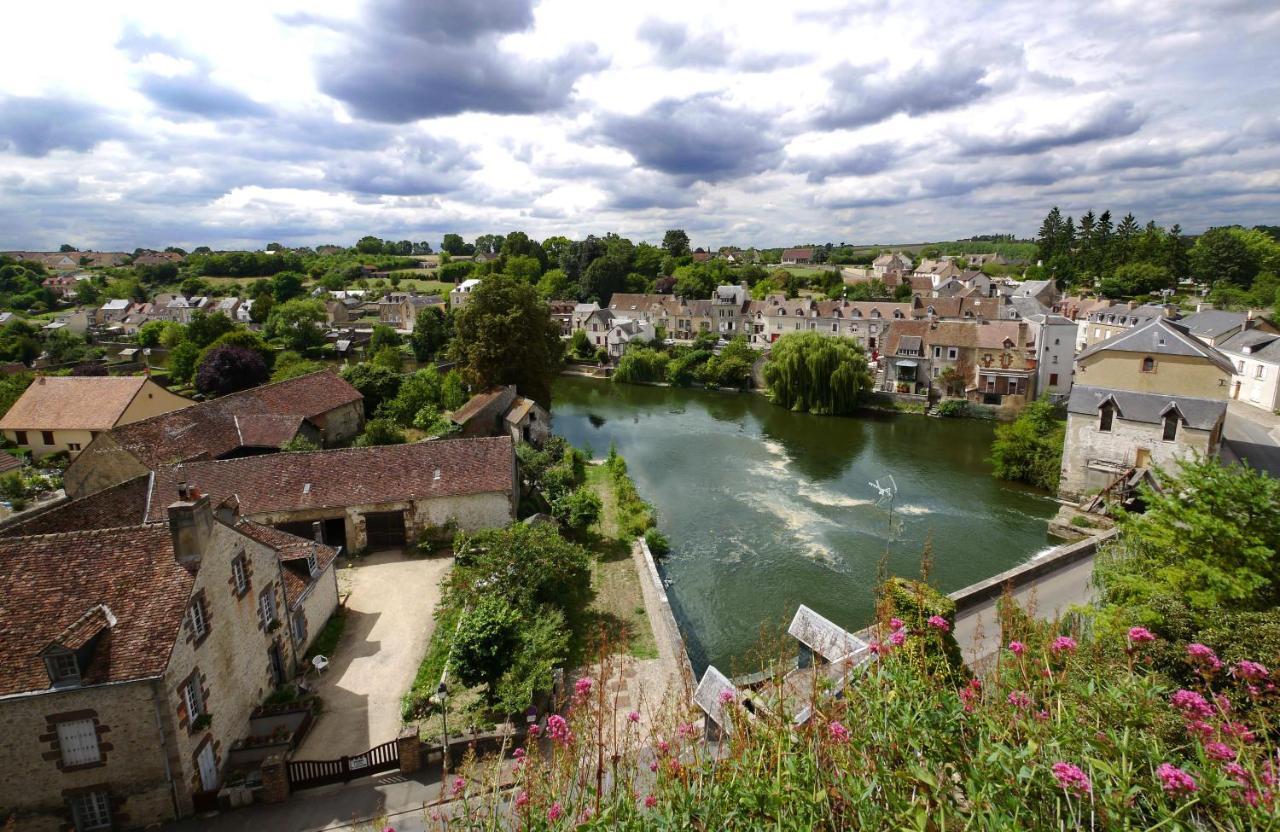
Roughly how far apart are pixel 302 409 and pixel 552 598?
21.1 metres

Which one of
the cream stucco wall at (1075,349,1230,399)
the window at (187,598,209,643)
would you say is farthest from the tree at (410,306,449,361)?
the window at (187,598,209,643)

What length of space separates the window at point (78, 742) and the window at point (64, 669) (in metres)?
0.73

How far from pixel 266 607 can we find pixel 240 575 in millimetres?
1499

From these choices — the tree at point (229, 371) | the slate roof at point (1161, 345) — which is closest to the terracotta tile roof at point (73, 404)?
the tree at point (229, 371)

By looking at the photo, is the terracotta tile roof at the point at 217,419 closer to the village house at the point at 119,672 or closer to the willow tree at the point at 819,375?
the village house at the point at 119,672

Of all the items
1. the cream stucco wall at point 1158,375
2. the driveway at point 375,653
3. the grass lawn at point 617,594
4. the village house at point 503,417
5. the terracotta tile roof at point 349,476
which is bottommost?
the grass lawn at point 617,594

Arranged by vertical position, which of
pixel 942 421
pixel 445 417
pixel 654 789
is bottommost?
pixel 942 421

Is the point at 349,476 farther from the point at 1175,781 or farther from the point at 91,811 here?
the point at 1175,781

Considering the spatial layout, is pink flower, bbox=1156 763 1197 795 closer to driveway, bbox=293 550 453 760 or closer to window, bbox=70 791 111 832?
driveway, bbox=293 550 453 760

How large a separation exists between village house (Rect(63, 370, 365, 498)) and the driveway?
10529 millimetres

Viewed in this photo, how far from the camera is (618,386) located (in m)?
59.5

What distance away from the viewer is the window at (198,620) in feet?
37.0

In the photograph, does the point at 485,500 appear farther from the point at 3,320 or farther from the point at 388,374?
the point at 3,320

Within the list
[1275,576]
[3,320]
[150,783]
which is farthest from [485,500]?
[3,320]
